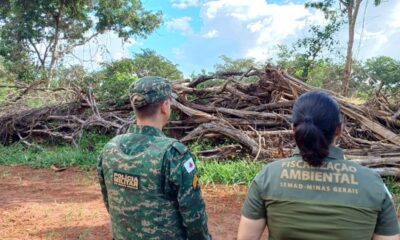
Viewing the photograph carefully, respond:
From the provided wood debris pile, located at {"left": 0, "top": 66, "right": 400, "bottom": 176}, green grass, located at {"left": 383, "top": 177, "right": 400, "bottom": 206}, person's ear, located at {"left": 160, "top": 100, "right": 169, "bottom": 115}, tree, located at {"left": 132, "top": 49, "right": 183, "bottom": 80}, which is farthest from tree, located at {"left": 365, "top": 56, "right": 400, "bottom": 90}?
person's ear, located at {"left": 160, "top": 100, "right": 169, "bottom": 115}

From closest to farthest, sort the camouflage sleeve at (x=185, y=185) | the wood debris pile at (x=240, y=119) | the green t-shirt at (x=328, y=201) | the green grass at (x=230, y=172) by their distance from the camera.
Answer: the green t-shirt at (x=328, y=201) < the camouflage sleeve at (x=185, y=185) < the green grass at (x=230, y=172) < the wood debris pile at (x=240, y=119)

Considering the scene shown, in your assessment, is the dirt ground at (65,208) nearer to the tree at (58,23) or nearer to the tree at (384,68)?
the tree at (58,23)

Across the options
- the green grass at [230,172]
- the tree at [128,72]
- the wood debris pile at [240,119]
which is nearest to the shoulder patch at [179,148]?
the green grass at [230,172]

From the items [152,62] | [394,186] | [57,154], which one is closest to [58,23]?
[152,62]

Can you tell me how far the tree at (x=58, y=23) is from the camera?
1506 cm

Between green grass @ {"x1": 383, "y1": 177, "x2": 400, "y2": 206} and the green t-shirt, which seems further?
green grass @ {"x1": 383, "y1": 177, "x2": 400, "y2": 206}

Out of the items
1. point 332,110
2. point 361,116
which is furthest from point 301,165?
point 361,116

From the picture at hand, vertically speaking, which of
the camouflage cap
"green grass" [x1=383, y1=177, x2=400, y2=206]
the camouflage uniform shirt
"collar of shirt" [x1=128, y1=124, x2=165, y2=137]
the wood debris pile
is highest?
the camouflage cap

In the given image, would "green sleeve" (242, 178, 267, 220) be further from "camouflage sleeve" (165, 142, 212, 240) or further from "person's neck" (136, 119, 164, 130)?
"person's neck" (136, 119, 164, 130)

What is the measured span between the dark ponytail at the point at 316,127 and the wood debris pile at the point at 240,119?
4.62m

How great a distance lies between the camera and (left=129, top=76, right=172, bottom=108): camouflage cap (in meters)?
1.89

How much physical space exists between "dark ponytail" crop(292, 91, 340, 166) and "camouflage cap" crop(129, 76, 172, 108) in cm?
75

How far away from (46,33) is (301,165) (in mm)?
17029

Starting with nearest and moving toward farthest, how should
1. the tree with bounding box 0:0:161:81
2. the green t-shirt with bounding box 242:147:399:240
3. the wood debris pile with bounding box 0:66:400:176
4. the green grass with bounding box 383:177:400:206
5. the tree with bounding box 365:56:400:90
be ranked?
the green t-shirt with bounding box 242:147:399:240 < the green grass with bounding box 383:177:400:206 < the wood debris pile with bounding box 0:66:400:176 < the tree with bounding box 0:0:161:81 < the tree with bounding box 365:56:400:90
